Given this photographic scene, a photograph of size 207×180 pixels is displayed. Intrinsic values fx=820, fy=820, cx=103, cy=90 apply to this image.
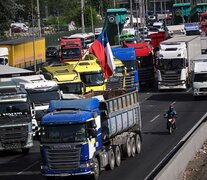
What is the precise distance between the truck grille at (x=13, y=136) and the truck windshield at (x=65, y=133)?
7.49 m

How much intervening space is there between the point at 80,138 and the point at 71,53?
5333 cm

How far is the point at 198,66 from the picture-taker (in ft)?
171

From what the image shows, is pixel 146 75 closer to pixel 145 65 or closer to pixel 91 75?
pixel 145 65

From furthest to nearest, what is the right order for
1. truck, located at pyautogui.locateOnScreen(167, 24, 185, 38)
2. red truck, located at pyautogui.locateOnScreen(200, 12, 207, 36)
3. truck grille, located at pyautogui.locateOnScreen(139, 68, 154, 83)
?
red truck, located at pyautogui.locateOnScreen(200, 12, 207, 36)
truck, located at pyautogui.locateOnScreen(167, 24, 185, 38)
truck grille, located at pyautogui.locateOnScreen(139, 68, 154, 83)

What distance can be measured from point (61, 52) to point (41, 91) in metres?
40.1

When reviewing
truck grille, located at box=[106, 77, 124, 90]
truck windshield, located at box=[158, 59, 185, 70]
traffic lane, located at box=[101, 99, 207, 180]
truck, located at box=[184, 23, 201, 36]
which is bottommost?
traffic lane, located at box=[101, 99, 207, 180]

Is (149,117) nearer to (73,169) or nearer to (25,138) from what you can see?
(25,138)

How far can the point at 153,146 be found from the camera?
3466 centimetres

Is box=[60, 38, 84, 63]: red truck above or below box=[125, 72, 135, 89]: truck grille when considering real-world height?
above

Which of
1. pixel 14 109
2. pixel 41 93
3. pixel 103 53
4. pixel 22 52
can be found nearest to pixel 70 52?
pixel 22 52

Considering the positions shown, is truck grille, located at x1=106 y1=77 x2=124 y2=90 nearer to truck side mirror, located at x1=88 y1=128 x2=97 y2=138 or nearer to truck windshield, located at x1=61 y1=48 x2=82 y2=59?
truck side mirror, located at x1=88 y1=128 x2=97 y2=138

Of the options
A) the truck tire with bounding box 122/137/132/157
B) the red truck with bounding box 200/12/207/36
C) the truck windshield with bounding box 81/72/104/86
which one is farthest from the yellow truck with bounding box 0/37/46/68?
the truck tire with bounding box 122/137/132/157

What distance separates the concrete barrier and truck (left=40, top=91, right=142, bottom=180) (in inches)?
95.5

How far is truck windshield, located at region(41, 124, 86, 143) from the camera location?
26.3 meters
